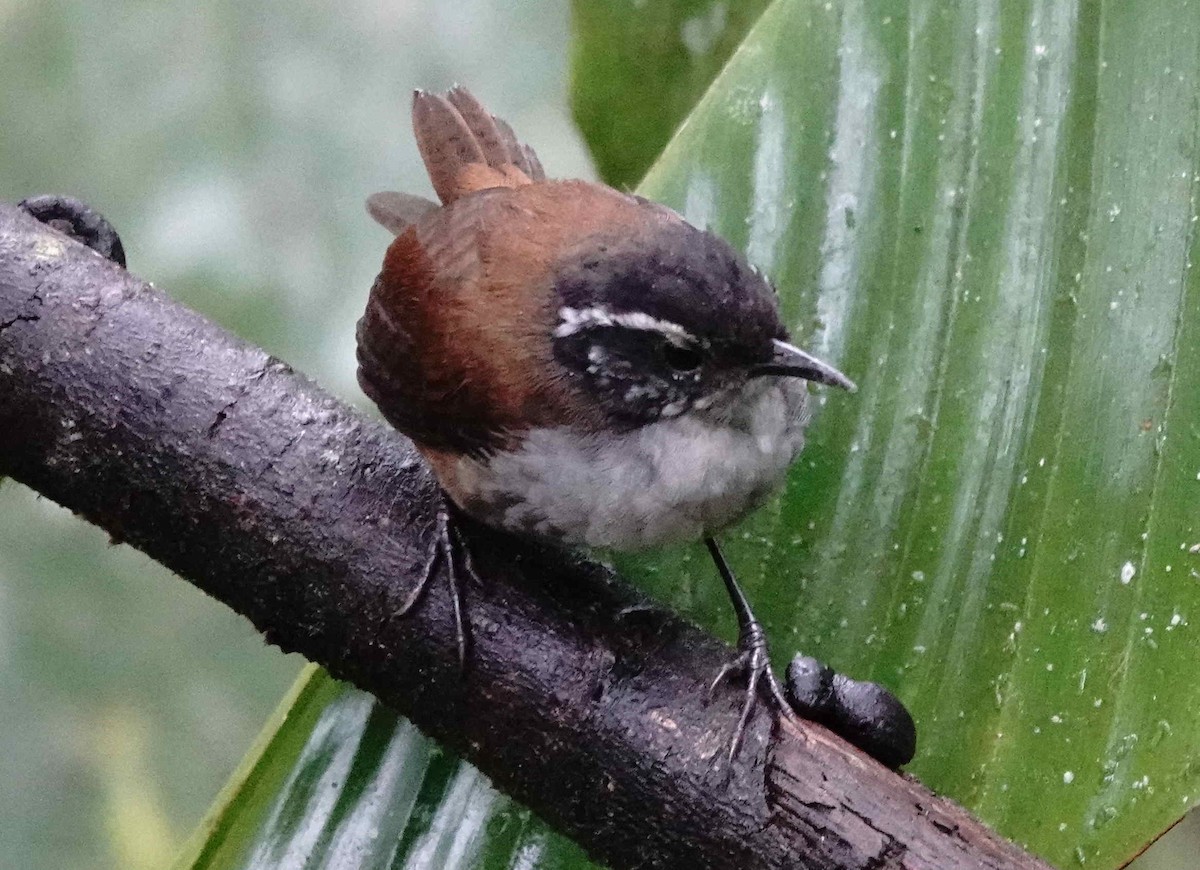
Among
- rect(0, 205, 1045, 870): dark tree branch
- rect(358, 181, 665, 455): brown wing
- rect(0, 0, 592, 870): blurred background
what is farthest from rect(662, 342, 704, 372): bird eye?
rect(0, 0, 592, 870): blurred background

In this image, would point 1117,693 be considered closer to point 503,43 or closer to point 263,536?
point 263,536

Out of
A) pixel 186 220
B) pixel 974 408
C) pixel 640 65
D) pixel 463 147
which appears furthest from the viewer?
pixel 186 220

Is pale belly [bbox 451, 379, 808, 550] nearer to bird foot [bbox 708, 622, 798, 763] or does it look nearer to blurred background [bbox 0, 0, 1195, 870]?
bird foot [bbox 708, 622, 798, 763]

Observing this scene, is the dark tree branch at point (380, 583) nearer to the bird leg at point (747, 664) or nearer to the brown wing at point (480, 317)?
the bird leg at point (747, 664)

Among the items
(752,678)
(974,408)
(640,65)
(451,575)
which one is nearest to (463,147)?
(640,65)

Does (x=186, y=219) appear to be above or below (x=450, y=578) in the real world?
above

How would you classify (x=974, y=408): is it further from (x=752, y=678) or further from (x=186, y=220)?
(x=186, y=220)
